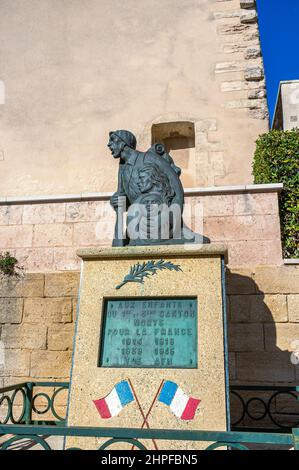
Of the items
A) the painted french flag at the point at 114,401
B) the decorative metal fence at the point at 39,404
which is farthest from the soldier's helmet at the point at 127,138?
the decorative metal fence at the point at 39,404

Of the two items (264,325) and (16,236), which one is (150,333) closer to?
(264,325)

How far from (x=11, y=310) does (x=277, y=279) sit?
3.08 metres

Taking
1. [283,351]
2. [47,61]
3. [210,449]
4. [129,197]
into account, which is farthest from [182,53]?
[210,449]

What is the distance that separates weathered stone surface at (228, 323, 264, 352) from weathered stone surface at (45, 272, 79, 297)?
1.88 meters

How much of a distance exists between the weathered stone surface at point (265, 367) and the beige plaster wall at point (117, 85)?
3379 mm

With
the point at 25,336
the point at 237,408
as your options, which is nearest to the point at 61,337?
the point at 25,336

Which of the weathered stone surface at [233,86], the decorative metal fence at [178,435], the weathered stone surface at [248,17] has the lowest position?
the decorative metal fence at [178,435]

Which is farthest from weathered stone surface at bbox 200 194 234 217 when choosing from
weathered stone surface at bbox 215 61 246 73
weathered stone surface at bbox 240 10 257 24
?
weathered stone surface at bbox 240 10 257 24

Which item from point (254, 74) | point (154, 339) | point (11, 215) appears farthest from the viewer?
point (254, 74)

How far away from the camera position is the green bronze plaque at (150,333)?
9.25ft

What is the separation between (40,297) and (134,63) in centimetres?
505

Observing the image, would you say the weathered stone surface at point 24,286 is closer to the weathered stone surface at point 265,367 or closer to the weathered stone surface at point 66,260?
the weathered stone surface at point 66,260

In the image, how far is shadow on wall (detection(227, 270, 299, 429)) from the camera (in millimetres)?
4109

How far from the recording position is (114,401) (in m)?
2.72
